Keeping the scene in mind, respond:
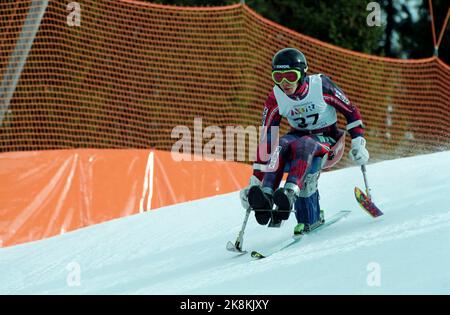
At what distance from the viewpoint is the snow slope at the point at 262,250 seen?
4934 mm

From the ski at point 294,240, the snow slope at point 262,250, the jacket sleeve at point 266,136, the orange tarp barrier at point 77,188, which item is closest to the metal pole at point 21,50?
the orange tarp barrier at point 77,188

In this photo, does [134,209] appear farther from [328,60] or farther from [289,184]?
[328,60]

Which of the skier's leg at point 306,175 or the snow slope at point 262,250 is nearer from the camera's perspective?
the snow slope at point 262,250

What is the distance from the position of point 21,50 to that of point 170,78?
2.58m

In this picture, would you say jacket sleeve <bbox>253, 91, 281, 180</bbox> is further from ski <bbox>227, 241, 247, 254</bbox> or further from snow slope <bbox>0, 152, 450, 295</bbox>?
snow slope <bbox>0, 152, 450, 295</bbox>

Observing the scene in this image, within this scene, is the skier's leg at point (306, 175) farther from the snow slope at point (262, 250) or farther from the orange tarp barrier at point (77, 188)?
the orange tarp barrier at point (77, 188)

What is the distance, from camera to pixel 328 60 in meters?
12.0

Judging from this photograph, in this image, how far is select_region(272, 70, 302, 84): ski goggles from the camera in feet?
19.5

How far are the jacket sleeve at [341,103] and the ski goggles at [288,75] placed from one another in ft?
0.86

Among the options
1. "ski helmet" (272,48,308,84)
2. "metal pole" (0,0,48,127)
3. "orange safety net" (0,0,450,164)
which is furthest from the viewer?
"orange safety net" (0,0,450,164)

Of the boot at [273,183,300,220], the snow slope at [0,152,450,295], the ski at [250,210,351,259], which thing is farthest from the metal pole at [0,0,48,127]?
the boot at [273,183,300,220]

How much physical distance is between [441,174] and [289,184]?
2187mm

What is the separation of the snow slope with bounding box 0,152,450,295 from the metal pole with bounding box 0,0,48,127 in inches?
85.0

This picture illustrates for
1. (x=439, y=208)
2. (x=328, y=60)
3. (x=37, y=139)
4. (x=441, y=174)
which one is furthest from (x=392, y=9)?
(x=439, y=208)
